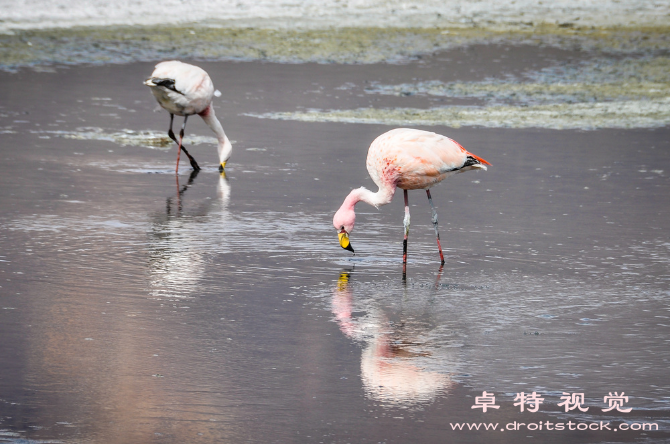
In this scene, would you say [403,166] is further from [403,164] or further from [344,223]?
[344,223]

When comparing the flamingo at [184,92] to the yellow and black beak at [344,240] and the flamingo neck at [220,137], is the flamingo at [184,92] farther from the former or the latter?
the yellow and black beak at [344,240]

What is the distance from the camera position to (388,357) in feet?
18.8

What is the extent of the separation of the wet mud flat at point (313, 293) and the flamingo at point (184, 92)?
34 centimetres

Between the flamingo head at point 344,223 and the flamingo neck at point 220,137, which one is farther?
the flamingo neck at point 220,137

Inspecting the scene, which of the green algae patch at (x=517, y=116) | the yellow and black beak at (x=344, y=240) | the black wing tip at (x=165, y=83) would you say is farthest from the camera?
the green algae patch at (x=517, y=116)

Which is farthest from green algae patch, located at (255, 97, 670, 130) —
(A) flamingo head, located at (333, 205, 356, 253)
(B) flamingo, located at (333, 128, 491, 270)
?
(A) flamingo head, located at (333, 205, 356, 253)

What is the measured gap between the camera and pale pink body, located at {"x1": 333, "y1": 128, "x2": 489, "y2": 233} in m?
8.07

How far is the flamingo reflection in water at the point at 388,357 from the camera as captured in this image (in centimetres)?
520

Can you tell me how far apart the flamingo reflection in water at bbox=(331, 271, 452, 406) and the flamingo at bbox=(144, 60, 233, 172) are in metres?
5.84

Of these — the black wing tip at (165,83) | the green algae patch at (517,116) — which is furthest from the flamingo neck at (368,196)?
the green algae patch at (517,116)

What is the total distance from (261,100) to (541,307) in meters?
11.5

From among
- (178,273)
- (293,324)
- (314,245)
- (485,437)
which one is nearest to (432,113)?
(314,245)

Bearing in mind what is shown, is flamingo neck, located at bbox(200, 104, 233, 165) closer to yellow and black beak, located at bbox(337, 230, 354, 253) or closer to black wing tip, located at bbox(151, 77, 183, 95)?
black wing tip, located at bbox(151, 77, 183, 95)

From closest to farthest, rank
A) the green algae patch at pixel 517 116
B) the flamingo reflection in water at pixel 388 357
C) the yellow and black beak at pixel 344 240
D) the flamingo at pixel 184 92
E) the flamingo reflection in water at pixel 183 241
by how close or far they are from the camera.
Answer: the flamingo reflection in water at pixel 388 357, the flamingo reflection in water at pixel 183 241, the yellow and black beak at pixel 344 240, the flamingo at pixel 184 92, the green algae patch at pixel 517 116
